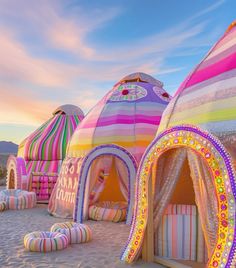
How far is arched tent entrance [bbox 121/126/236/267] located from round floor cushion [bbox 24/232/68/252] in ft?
4.13

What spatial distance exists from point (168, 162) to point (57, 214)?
17.5ft

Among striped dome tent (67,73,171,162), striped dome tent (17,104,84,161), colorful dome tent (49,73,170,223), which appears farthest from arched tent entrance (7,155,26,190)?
striped dome tent (67,73,171,162)

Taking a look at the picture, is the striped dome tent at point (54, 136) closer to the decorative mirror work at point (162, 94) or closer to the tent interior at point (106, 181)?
the tent interior at point (106, 181)

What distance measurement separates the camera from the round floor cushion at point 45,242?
6176 mm

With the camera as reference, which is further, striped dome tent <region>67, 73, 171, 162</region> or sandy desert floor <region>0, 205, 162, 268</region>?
striped dome tent <region>67, 73, 171, 162</region>

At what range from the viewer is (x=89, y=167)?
9.20 meters

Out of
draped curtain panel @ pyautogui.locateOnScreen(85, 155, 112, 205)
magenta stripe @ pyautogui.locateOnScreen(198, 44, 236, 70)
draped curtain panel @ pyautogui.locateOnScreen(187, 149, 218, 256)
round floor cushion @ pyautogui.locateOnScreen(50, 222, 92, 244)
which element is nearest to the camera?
draped curtain panel @ pyautogui.locateOnScreen(187, 149, 218, 256)

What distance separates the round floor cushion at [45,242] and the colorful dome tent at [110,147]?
8.44ft

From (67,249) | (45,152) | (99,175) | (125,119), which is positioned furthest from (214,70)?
(45,152)

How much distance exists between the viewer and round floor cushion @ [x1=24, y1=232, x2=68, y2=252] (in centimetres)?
618

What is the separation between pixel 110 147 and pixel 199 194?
430 cm

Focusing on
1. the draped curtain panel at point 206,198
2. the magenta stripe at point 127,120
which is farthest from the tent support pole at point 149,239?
the magenta stripe at point 127,120

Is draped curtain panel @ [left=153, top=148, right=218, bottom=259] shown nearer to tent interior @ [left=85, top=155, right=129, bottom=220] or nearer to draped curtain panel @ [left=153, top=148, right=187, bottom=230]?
draped curtain panel @ [left=153, top=148, right=187, bottom=230]

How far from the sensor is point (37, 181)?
13438 millimetres
